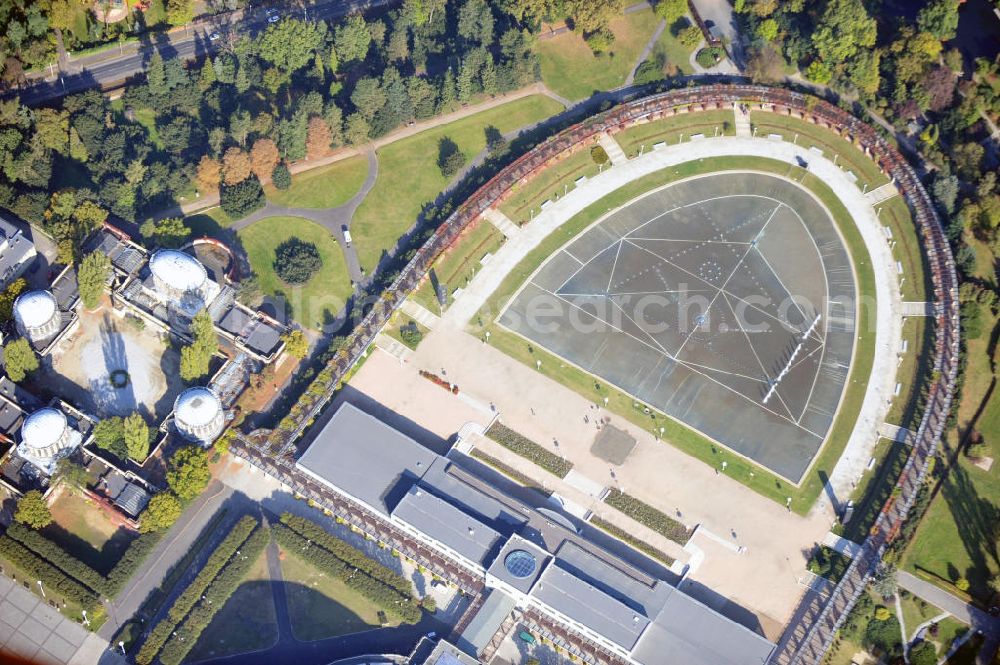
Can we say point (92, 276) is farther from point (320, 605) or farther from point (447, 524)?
point (447, 524)

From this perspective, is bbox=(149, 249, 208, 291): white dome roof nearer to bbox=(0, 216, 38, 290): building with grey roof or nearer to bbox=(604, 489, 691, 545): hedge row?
bbox=(0, 216, 38, 290): building with grey roof

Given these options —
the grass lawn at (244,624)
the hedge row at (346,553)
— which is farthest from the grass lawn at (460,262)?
the grass lawn at (244,624)

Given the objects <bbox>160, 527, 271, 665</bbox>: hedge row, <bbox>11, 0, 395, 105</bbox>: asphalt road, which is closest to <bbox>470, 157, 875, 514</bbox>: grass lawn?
<bbox>160, 527, 271, 665</bbox>: hedge row

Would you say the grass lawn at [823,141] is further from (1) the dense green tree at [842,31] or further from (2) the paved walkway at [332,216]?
(2) the paved walkway at [332,216]

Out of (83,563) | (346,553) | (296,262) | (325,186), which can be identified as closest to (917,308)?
(346,553)

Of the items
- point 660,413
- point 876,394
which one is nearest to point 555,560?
point 660,413
